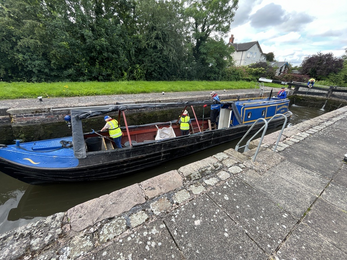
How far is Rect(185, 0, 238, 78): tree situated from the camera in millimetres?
18328

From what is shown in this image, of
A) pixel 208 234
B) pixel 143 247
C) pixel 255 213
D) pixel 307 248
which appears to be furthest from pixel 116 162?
pixel 307 248

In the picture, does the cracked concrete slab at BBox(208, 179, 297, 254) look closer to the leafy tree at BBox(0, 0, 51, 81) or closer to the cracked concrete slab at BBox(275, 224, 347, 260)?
the cracked concrete slab at BBox(275, 224, 347, 260)

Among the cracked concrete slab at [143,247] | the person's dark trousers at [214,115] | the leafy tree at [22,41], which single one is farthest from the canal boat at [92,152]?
the leafy tree at [22,41]

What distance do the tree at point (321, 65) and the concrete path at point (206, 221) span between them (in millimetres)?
32202

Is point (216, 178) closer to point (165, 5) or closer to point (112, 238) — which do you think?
point (112, 238)

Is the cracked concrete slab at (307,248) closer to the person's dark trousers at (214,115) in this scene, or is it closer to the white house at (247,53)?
the person's dark trousers at (214,115)

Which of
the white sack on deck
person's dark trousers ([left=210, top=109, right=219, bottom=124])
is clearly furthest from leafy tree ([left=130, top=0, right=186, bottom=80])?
the white sack on deck

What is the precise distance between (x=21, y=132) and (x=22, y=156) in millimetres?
4834

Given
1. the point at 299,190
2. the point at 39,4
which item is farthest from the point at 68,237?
the point at 39,4

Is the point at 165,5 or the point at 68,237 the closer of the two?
the point at 68,237

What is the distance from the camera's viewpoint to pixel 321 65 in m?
24.8

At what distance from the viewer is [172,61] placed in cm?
1702

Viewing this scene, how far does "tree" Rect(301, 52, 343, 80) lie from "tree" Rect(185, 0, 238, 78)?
18.0 meters

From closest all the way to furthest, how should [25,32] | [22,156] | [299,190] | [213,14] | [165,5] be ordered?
[299,190] < [22,156] < [25,32] < [165,5] < [213,14]
